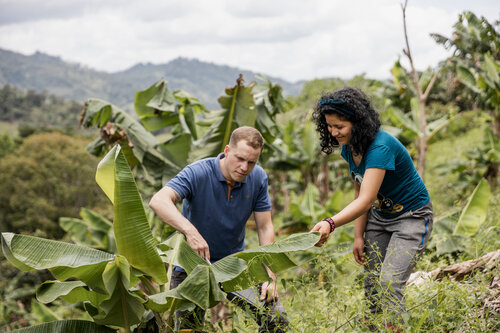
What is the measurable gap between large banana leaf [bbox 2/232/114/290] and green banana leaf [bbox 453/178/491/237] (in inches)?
177

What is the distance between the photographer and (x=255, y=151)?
117 inches

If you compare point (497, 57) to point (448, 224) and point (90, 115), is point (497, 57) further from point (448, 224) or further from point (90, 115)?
point (90, 115)

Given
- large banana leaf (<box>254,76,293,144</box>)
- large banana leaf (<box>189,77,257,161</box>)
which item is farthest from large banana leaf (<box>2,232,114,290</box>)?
large banana leaf (<box>254,76,293,144</box>)

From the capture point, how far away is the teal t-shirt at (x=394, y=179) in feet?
9.12

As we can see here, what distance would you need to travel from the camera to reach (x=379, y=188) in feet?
9.35

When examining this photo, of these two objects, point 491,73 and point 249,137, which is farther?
point 491,73

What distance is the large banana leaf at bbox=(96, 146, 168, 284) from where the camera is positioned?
246cm

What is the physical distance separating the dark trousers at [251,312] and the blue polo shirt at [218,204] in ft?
1.20

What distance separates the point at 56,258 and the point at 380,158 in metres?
2.06

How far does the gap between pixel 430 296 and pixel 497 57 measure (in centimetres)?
1198

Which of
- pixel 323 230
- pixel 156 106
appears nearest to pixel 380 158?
pixel 323 230

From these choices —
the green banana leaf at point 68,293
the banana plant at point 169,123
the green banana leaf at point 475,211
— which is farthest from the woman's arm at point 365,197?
the banana plant at point 169,123

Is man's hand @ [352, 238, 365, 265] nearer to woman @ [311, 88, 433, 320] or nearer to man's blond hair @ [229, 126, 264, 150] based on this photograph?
woman @ [311, 88, 433, 320]

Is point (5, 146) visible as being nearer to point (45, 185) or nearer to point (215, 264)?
point (45, 185)
